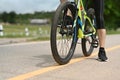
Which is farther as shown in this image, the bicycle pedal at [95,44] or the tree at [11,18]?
the tree at [11,18]

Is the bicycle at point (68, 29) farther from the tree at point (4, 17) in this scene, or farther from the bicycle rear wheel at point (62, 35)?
the tree at point (4, 17)

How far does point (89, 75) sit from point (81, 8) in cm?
184

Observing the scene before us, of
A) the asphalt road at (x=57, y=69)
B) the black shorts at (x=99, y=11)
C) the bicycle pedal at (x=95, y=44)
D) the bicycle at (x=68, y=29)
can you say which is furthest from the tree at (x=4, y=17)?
the asphalt road at (x=57, y=69)

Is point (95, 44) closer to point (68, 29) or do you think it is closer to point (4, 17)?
point (68, 29)

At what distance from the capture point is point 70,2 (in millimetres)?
6438

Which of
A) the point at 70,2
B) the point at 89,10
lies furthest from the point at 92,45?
the point at 70,2

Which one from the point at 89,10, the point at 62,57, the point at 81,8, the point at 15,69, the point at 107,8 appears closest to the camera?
the point at 15,69

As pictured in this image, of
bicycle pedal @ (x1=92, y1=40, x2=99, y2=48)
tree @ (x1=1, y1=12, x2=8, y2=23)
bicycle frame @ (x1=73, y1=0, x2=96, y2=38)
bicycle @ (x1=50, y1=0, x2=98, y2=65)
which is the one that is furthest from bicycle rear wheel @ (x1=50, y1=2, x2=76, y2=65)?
tree @ (x1=1, y1=12, x2=8, y2=23)

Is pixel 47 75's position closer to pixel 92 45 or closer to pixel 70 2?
pixel 70 2

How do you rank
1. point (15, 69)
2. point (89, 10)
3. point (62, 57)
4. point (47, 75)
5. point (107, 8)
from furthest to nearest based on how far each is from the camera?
1. point (107, 8)
2. point (89, 10)
3. point (62, 57)
4. point (15, 69)
5. point (47, 75)

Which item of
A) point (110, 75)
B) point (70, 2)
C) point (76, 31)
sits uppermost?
point (70, 2)

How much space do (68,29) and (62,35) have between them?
136 mm

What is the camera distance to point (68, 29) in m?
6.44

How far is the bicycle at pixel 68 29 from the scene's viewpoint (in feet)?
19.6
